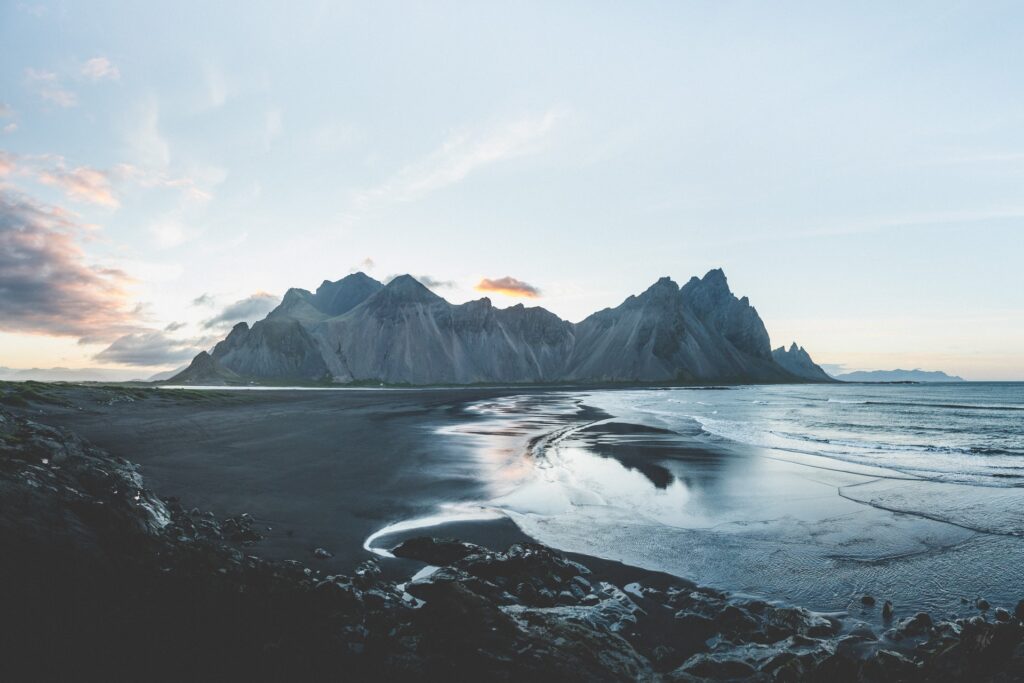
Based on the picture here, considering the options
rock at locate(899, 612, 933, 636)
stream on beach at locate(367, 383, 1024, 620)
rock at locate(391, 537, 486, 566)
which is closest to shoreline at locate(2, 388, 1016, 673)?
rock at locate(899, 612, 933, 636)

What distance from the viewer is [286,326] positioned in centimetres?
19275

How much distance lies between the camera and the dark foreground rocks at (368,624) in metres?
4.77

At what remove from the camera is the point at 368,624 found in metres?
5.92

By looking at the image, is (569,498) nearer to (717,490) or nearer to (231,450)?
(717,490)

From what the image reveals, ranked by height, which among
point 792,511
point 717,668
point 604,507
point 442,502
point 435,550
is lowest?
point 792,511

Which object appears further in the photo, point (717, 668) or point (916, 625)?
point (916, 625)

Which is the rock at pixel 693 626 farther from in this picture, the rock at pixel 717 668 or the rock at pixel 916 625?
the rock at pixel 916 625

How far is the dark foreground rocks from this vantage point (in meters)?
4.77

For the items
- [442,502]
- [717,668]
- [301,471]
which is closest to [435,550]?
[442,502]

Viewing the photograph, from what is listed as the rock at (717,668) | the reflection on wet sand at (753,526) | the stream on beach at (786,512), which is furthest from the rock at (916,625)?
the rock at (717,668)

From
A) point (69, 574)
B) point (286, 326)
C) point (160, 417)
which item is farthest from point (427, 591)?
point (286, 326)

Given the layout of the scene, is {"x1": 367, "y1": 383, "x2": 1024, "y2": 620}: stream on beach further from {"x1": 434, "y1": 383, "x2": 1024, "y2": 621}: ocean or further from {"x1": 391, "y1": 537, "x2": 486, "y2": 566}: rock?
{"x1": 391, "y1": 537, "x2": 486, "y2": 566}: rock

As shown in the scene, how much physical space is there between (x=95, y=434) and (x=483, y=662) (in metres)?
25.5

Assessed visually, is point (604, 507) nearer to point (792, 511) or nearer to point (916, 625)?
point (792, 511)
